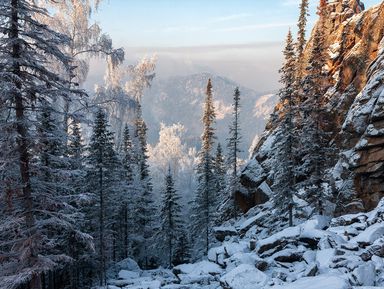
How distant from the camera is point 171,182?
41062 mm

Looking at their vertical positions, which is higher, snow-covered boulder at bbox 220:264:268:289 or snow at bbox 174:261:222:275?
snow-covered boulder at bbox 220:264:268:289

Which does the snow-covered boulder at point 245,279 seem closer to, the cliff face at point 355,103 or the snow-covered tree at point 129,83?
the cliff face at point 355,103

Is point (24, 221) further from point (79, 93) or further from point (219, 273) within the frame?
point (219, 273)

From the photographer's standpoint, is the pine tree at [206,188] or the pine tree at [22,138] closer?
the pine tree at [22,138]

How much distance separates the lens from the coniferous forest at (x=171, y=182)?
12086 mm

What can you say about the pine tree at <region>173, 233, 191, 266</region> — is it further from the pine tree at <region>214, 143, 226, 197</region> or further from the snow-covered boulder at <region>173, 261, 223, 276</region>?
the snow-covered boulder at <region>173, 261, 223, 276</region>

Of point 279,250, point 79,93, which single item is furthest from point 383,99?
point 79,93

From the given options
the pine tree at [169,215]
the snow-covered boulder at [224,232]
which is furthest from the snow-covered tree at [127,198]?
the snow-covered boulder at [224,232]

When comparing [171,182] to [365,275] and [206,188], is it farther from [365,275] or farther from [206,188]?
[365,275]

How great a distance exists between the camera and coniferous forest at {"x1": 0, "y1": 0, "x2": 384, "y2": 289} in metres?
12.1

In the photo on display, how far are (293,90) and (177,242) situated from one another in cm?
2653

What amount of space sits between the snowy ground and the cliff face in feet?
16.1

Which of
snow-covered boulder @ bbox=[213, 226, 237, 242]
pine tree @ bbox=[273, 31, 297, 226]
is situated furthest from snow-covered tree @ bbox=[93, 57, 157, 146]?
pine tree @ bbox=[273, 31, 297, 226]

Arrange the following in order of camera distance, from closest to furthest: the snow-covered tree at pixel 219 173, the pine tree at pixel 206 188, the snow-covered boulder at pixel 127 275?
the snow-covered boulder at pixel 127 275 < the pine tree at pixel 206 188 < the snow-covered tree at pixel 219 173
